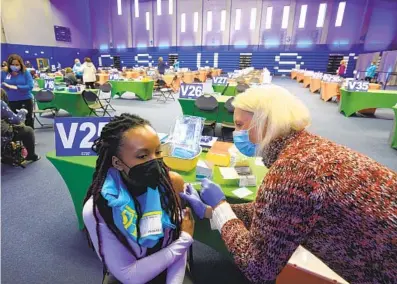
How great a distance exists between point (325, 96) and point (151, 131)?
9694mm

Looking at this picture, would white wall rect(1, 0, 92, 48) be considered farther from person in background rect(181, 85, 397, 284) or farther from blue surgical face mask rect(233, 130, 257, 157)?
person in background rect(181, 85, 397, 284)

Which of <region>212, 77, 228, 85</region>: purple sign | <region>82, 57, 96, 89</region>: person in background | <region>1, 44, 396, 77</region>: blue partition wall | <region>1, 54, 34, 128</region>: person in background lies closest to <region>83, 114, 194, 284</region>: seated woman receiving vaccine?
<region>1, 54, 34, 128</region>: person in background

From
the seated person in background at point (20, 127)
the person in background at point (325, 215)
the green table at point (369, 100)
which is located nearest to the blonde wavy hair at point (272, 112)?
the person in background at point (325, 215)

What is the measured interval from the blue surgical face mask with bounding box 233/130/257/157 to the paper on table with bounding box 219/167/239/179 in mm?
224

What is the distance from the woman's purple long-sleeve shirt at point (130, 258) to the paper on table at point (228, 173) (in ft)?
1.83

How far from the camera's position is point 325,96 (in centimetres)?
913

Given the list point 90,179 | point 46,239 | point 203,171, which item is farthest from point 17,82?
point 203,171

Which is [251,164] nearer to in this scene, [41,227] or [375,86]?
[41,227]

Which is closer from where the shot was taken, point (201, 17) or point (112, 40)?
point (201, 17)

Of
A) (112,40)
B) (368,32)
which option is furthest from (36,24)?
(368,32)

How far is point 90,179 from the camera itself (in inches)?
75.5

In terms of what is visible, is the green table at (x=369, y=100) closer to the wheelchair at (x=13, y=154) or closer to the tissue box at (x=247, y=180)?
the tissue box at (x=247, y=180)

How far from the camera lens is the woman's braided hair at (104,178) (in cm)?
100

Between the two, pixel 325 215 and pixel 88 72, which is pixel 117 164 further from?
pixel 88 72
